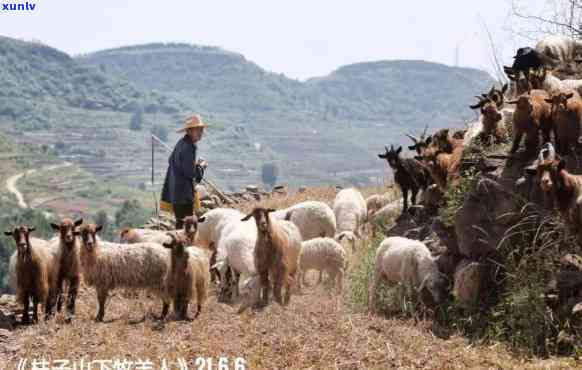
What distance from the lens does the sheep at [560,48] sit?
14.0 m

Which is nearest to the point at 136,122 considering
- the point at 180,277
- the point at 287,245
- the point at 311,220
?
the point at 311,220

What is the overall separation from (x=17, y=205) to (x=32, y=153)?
126ft

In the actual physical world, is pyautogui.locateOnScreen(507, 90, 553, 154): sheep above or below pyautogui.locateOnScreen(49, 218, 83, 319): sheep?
above

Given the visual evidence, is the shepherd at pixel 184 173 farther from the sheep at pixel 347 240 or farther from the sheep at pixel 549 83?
the sheep at pixel 549 83

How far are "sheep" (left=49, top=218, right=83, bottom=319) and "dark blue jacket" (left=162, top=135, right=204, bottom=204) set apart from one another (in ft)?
9.50

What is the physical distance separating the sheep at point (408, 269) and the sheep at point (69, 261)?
3.79m

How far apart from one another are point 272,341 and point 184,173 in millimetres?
4852

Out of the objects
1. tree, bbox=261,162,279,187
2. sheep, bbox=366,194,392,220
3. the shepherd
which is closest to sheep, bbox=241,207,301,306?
the shepherd

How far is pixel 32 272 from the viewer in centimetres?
1091

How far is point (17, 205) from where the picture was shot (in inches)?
3799

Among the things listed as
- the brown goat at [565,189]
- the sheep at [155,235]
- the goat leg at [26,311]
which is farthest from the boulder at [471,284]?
the goat leg at [26,311]

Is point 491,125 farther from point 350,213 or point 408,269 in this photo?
point 350,213

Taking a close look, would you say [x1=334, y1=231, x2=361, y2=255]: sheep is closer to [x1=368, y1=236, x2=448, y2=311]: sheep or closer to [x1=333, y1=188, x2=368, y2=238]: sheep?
[x1=333, y1=188, x2=368, y2=238]: sheep

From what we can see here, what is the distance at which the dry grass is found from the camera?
29.1ft
